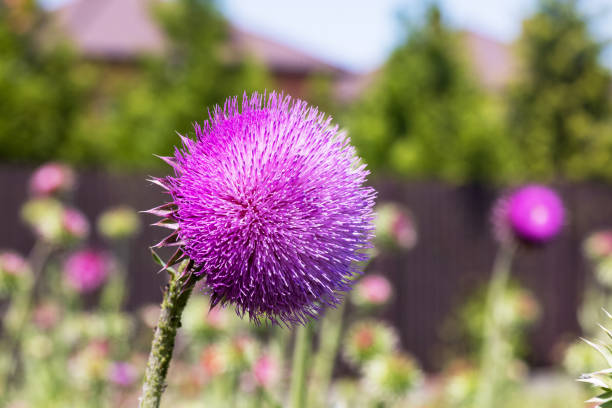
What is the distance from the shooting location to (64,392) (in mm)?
4730

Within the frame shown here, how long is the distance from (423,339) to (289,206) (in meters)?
9.80

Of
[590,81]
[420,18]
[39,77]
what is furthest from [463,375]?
[590,81]

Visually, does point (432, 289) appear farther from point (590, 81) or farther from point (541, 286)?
point (590, 81)

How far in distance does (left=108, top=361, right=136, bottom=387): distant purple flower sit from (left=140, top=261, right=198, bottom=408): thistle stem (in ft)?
7.80

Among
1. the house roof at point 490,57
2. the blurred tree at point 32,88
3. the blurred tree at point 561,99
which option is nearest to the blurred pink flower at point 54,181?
the blurred tree at point 32,88

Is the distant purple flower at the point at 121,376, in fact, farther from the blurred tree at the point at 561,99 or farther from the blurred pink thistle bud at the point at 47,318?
the blurred tree at the point at 561,99

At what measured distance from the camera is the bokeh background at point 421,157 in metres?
8.73

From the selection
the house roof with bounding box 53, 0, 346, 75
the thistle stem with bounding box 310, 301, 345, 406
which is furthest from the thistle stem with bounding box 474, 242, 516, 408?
the house roof with bounding box 53, 0, 346, 75

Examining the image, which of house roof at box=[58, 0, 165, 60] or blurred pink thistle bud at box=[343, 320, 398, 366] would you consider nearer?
blurred pink thistle bud at box=[343, 320, 398, 366]

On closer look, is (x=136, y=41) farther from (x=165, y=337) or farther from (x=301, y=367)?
(x=165, y=337)

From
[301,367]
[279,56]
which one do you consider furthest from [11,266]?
[279,56]

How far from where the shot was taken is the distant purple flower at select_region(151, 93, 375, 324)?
1.61 metres

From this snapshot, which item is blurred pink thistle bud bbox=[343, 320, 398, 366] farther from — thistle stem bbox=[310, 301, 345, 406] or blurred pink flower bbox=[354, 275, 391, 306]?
blurred pink flower bbox=[354, 275, 391, 306]

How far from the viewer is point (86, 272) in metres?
5.07
